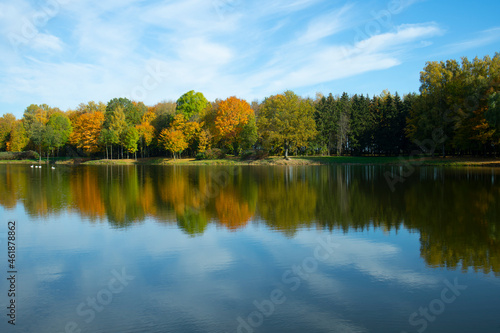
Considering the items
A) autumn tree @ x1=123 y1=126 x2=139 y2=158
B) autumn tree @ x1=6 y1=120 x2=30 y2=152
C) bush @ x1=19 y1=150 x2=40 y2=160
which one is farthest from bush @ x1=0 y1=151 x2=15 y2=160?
autumn tree @ x1=123 y1=126 x2=139 y2=158

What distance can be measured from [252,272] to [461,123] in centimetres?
5478

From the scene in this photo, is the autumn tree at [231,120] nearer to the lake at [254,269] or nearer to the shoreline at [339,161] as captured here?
the shoreline at [339,161]

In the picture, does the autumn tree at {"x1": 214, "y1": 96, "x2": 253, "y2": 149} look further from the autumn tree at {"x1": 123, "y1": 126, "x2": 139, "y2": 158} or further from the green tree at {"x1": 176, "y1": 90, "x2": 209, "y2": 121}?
the autumn tree at {"x1": 123, "y1": 126, "x2": 139, "y2": 158}

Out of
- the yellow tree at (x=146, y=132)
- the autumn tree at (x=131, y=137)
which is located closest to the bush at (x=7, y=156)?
the autumn tree at (x=131, y=137)

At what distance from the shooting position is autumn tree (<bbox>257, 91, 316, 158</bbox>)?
6406 cm

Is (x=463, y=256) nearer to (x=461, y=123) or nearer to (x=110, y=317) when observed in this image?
(x=110, y=317)

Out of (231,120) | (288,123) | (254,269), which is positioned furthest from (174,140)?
(254,269)

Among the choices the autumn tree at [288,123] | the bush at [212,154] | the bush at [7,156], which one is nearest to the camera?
the autumn tree at [288,123]

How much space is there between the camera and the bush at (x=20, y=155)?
85.0 metres

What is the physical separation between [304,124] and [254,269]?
193 feet

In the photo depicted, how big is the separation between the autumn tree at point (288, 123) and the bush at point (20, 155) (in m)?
56.8

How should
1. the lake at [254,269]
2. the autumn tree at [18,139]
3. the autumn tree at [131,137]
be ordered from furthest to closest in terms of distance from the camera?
the autumn tree at [18,139] → the autumn tree at [131,137] → the lake at [254,269]

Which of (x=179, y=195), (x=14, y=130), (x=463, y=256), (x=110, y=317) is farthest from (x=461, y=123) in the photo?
(x=14, y=130)

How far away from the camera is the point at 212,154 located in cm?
7050
